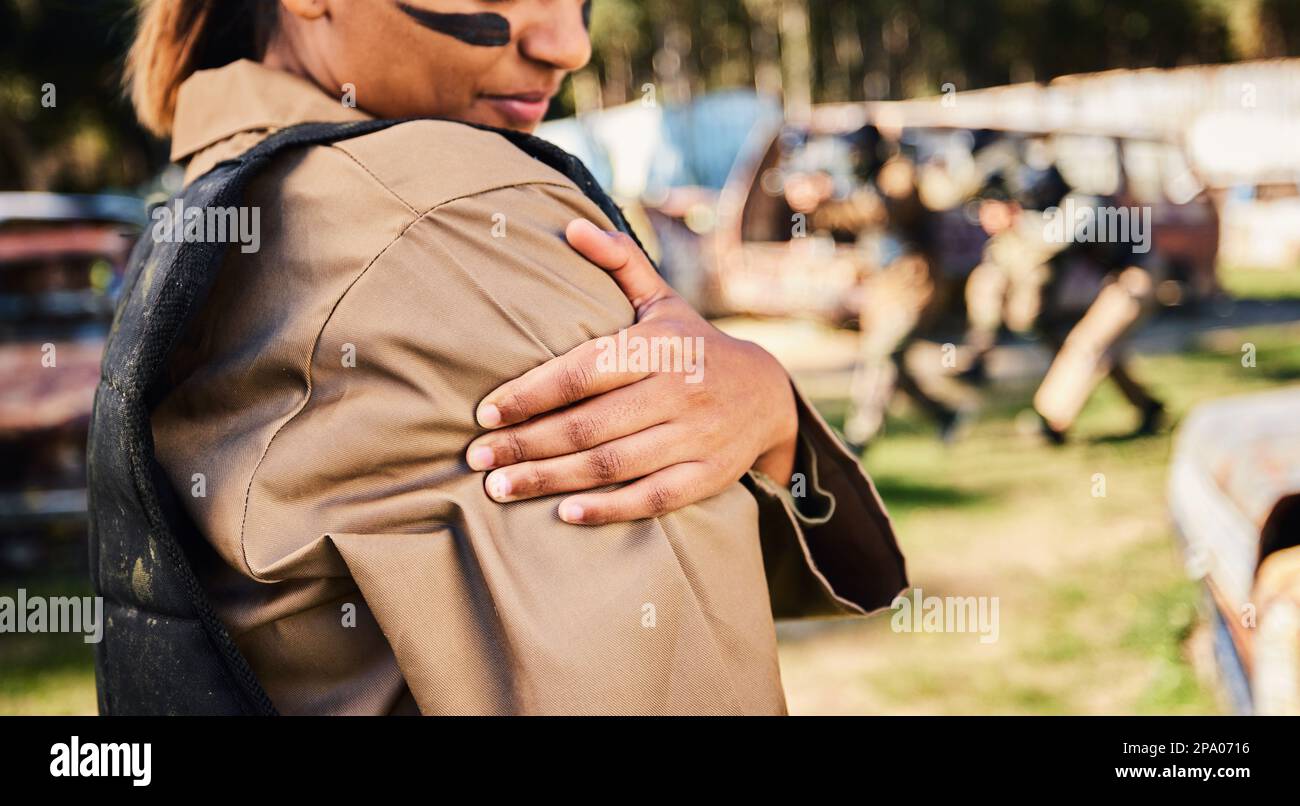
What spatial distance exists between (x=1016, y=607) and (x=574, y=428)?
16.0ft

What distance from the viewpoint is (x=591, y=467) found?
1.13 metres

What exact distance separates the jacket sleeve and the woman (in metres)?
0.15

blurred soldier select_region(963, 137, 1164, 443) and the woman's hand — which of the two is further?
blurred soldier select_region(963, 137, 1164, 443)

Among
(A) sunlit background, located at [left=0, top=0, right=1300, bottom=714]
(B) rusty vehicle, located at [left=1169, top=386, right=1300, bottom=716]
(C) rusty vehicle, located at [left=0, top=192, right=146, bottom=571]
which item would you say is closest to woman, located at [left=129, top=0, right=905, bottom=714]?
(A) sunlit background, located at [left=0, top=0, right=1300, bottom=714]

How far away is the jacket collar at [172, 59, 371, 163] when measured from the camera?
133 cm

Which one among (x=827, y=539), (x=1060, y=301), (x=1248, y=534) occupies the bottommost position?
(x=1248, y=534)

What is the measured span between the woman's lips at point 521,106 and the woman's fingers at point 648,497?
20.9 inches

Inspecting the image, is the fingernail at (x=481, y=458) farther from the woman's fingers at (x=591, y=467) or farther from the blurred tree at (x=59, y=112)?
the blurred tree at (x=59, y=112)

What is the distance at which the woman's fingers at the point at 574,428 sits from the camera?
1103mm

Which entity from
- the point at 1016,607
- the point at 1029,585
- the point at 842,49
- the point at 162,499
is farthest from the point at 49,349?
the point at 842,49

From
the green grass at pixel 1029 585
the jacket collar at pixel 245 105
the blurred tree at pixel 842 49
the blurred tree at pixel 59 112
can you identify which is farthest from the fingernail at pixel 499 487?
the blurred tree at pixel 842 49

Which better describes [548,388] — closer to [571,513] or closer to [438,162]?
[571,513]

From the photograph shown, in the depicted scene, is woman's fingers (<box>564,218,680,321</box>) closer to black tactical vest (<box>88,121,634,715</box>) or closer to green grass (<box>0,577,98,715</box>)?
black tactical vest (<box>88,121,634,715</box>)
